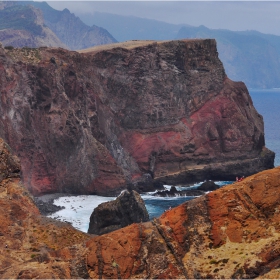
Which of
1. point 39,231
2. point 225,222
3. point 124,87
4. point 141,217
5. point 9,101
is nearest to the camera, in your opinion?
point 225,222

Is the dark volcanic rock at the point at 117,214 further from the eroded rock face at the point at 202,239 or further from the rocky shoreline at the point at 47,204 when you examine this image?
the eroded rock face at the point at 202,239

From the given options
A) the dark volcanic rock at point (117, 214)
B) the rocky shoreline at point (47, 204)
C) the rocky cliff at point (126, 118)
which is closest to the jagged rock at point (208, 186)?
the rocky cliff at point (126, 118)

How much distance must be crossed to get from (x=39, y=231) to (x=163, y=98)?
281 ft

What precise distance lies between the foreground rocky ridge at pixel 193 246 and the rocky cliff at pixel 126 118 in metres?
71.7

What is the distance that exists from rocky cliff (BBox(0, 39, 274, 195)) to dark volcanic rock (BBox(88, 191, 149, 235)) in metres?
32.1

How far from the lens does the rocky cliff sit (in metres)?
114

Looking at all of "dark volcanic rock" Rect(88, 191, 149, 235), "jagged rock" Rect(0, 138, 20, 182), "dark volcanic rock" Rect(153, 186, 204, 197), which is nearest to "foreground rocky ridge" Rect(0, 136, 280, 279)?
"jagged rock" Rect(0, 138, 20, 182)

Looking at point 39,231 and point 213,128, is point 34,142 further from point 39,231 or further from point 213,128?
point 39,231

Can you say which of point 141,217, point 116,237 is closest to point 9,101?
point 141,217

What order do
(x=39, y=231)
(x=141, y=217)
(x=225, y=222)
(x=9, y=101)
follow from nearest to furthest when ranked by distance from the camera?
(x=225, y=222)
(x=39, y=231)
(x=141, y=217)
(x=9, y=101)

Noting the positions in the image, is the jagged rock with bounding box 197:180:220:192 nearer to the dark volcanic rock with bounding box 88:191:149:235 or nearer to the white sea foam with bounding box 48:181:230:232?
the white sea foam with bounding box 48:181:230:232

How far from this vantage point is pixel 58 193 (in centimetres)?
11312

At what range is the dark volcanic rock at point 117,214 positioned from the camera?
261ft

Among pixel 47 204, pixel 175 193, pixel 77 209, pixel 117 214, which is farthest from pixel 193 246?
pixel 175 193
